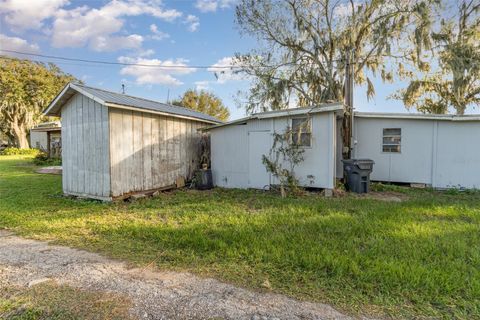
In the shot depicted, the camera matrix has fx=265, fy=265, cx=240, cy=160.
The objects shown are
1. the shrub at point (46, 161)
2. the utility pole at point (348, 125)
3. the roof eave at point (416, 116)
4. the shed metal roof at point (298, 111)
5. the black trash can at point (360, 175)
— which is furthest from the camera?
the shrub at point (46, 161)

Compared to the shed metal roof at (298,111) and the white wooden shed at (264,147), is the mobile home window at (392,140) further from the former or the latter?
the shed metal roof at (298,111)

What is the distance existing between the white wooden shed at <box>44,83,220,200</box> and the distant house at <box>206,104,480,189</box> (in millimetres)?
2025

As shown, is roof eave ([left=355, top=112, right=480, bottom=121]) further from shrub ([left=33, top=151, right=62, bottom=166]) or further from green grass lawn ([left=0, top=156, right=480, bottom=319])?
shrub ([left=33, top=151, right=62, bottom=166])

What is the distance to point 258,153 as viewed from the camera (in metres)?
8.73

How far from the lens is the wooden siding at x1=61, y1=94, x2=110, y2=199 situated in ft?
22.8

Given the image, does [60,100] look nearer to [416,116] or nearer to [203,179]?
[203,179]

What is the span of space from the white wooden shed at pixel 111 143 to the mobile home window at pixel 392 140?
24.6ft

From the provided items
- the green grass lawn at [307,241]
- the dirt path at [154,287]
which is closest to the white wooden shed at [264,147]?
the green grass lawn at [307,241]

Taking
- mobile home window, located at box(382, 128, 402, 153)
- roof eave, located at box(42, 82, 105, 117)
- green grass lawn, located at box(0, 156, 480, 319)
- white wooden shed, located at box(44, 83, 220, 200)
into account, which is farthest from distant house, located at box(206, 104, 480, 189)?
roof eave, located at box(42, 82, 105, 117)

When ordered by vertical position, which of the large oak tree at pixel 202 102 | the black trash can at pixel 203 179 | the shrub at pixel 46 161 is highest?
the large oak tree at pixel 202 102

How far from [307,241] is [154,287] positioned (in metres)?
2.23

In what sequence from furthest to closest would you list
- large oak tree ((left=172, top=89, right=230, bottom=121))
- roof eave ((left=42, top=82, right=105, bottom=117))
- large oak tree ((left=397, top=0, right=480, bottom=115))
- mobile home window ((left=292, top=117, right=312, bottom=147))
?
large oak tree ((left=172, top=89, right=230, bottom=121))
large oak tree ((left=397, top=0, right=480, bottom=115))
mobile home window ((left=292, top=117, right=312, bottom=147))
roof eave ((left=42, top=82, right=105, bottom=117))

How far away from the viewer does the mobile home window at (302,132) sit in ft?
25.6

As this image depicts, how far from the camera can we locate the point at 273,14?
42.3 ft
